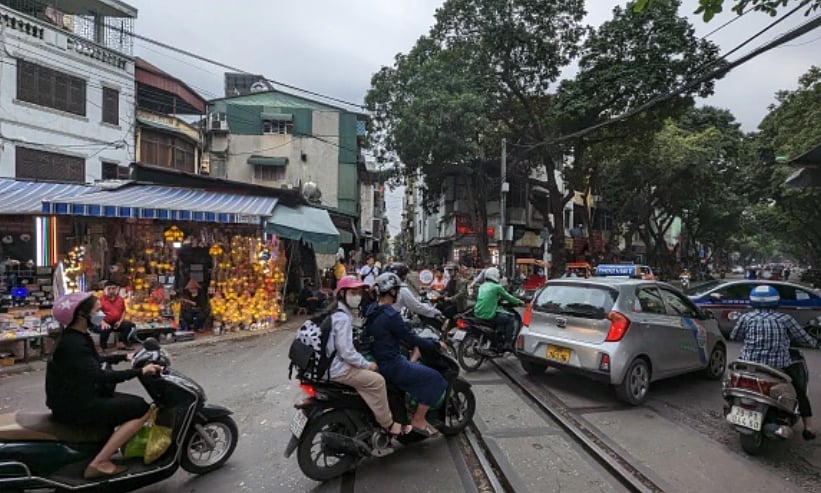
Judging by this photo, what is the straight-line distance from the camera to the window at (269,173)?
26281 mm

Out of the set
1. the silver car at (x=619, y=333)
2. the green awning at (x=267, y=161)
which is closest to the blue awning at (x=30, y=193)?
the silver car at (x=619, y=333)

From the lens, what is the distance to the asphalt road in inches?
147

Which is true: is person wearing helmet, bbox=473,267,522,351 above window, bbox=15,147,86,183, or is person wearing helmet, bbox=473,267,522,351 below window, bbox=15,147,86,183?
below

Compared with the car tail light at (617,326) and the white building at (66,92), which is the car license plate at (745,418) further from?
the white building at (66,92)

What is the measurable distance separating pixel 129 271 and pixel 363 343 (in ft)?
29.2

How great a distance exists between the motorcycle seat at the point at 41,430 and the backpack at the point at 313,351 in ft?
4.70

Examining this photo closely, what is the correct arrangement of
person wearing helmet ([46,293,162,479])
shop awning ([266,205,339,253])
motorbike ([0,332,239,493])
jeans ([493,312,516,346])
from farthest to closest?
1. shop awning ([266,205,339,253])
2. jeans ([493,312,516,346])
3. person wearing helmet ([46,293,162,479])
4. motorbike ([0,332,239,493])

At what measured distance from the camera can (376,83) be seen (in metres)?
22.8

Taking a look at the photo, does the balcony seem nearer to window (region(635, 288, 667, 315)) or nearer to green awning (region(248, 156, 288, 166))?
green awning (region(248, 156, 288, 166))

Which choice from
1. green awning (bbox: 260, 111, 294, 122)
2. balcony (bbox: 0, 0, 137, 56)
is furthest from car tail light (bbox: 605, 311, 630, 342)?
green awning (bbox: 260, 111, 294, 122)

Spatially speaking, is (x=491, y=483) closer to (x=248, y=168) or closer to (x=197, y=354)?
(x=197, y=354)

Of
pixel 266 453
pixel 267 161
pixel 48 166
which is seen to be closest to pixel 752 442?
pixel 266 453

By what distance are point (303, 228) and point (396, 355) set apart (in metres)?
8.33

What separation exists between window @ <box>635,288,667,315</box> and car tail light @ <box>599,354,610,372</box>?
84 cm
